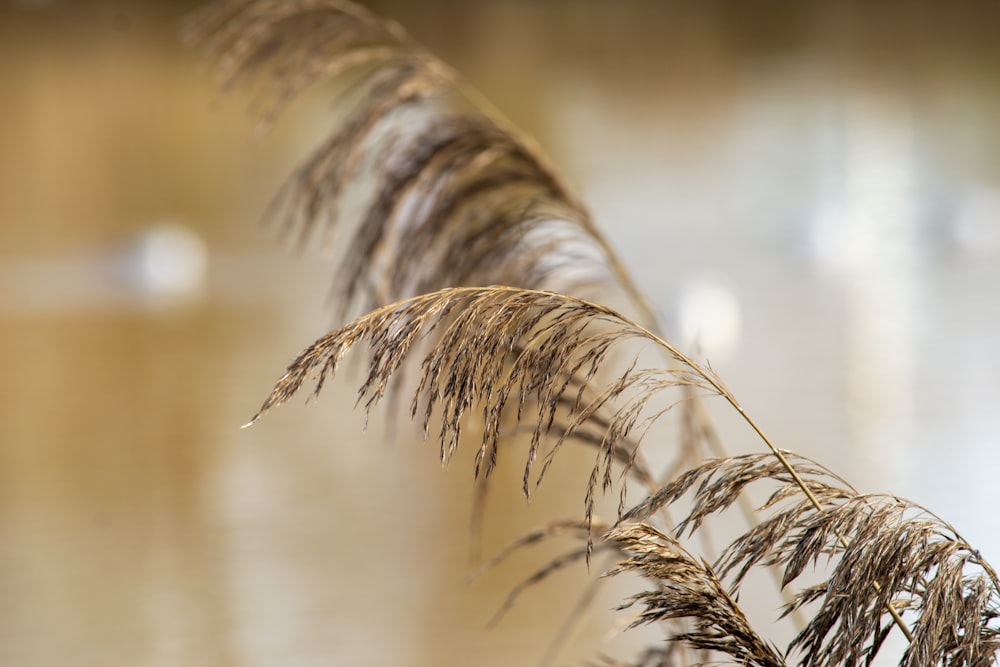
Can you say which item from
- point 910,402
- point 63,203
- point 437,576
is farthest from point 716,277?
point 63,203

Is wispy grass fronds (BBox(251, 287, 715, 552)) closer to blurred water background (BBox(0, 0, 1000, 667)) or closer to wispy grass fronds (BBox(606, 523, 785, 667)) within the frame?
wispy grass fronds (BBox(606, 523, 785, 667))

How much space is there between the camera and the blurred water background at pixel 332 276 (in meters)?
4.10

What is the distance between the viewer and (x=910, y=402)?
465 cm

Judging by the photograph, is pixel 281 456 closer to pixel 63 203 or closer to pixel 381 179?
pixel 63 203

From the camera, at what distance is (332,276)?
5316 millimetres

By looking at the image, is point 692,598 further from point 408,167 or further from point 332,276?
point 332,276

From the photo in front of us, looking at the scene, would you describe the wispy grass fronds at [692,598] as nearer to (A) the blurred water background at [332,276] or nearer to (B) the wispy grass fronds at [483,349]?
(B) the wispy grass fronds at [483,349]

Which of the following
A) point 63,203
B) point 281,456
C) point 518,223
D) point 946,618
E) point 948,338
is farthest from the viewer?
point 63,203

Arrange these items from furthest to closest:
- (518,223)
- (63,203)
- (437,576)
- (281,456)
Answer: (63,203) → (281,456) → (437,576) → (518,223)

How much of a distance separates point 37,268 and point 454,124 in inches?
175

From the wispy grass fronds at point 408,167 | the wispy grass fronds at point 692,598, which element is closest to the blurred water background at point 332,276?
the wispy grass fronds at point 408,167

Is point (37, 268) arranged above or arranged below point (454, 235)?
below

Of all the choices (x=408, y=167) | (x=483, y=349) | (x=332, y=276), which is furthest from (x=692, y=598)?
(x=332, y=276)

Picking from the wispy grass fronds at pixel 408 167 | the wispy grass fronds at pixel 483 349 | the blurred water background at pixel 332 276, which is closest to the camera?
the wispy grass fronds at pixel 483 349
